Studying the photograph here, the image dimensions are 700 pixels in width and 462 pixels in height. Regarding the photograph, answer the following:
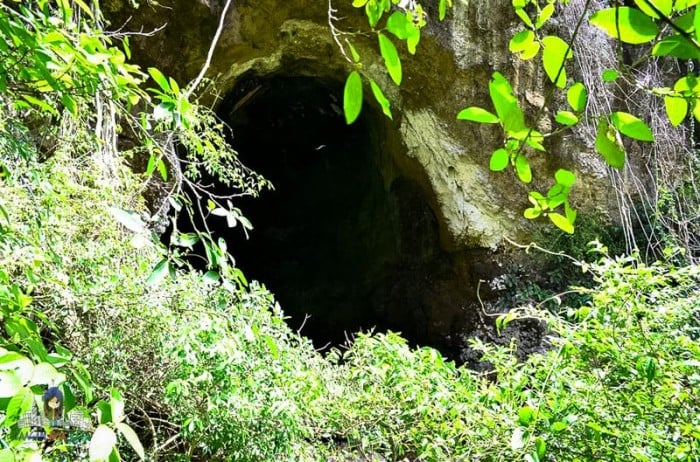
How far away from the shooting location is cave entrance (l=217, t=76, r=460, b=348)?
529cm

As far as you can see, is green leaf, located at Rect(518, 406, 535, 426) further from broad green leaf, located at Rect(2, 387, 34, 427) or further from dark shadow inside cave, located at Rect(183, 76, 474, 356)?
dark shadow inside cave, located at Rect(183, 76, 474, 356)

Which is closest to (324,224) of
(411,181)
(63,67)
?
(411,181)

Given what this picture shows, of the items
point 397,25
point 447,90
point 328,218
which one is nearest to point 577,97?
point 397,25

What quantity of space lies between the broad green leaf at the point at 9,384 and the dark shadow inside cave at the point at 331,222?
13.6 ft

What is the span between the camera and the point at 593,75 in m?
4.05

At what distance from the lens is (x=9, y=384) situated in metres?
0.46

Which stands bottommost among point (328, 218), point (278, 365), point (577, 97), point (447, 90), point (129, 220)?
point (328, 218)

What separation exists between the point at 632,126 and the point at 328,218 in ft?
23.5

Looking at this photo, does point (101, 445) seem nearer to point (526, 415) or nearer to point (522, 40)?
point (522, 40)

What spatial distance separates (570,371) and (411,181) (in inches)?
133

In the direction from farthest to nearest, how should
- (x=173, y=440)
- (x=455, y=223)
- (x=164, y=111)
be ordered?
(x=455, y=223) → (x=173, y=440) → (x=164, y=111)

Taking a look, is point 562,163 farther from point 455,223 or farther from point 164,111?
point 164,111

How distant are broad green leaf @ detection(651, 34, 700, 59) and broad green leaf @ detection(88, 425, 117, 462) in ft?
1.96

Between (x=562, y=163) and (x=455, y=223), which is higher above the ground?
(x=562, y=163)
